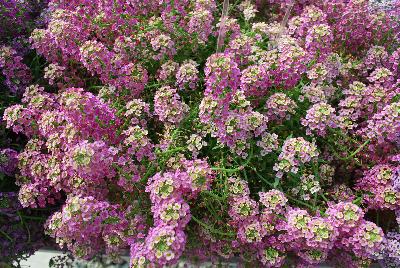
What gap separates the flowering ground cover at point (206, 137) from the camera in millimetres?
1787

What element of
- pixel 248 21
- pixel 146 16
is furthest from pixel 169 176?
pixel 248 21

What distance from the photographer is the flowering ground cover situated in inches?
70.4

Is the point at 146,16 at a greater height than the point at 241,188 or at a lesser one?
greater

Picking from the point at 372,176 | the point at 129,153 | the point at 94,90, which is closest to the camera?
the point at 129,153

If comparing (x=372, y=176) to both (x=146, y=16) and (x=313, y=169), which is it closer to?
(x=313, y=169)

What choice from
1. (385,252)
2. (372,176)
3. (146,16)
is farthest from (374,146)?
(146,16)

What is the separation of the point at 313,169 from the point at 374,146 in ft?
0.95

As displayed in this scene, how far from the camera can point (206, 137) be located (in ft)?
7.18

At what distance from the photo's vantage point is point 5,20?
8.18ft

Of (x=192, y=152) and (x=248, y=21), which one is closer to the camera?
(x=192, y=152)

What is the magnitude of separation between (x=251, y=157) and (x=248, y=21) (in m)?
1.03

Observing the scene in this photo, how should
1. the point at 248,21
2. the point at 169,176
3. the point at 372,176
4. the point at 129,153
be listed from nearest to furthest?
the point at 169,176
the point at 129,153
the point at 372,176
the point at 248,21

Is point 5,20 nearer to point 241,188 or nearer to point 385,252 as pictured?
point 241,188

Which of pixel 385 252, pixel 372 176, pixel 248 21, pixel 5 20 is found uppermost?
pixel 5 20
